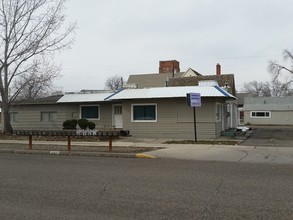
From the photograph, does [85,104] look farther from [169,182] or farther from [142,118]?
[169,182]

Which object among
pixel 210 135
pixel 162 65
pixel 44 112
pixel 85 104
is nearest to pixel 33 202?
pixel 210 135

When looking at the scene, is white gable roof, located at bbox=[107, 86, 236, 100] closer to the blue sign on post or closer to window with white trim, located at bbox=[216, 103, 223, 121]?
window with white trim, located at bbox=[216, 103, 223, 121]

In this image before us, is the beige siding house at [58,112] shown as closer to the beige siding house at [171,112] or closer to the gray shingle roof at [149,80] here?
the beige siding house at [171,112]

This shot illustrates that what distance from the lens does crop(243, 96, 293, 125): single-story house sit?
59781 millimetres

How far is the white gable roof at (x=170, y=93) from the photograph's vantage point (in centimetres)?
2342

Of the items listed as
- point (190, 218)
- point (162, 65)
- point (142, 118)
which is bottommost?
point (190, 218)

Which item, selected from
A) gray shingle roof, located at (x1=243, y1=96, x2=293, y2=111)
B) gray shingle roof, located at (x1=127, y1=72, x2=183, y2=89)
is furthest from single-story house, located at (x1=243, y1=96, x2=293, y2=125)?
gray shingle roof, located at (x1=127, y1=72, x2=183, y2=89)

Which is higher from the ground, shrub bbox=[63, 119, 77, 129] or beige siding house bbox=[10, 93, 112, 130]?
beige siding house bbox=[10, 93, 112, 130]

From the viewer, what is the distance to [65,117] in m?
31.5

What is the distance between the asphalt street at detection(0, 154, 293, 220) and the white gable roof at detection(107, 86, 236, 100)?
11.3 meters

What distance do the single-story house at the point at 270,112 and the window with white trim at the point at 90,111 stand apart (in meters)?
35.7

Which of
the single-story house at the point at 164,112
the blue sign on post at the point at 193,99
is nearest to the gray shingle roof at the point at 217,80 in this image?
the single-story house at the point at 164,112

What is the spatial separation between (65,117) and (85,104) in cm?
215

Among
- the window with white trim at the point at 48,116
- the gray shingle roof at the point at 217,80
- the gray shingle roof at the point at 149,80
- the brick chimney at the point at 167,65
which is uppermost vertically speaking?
the brick chimney at the point at 167,65
